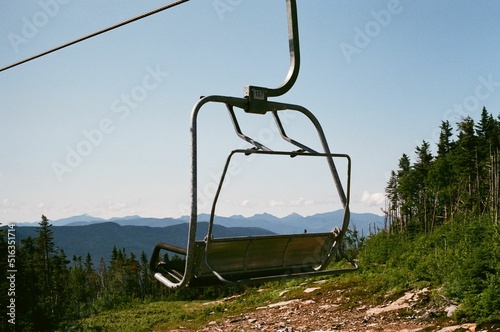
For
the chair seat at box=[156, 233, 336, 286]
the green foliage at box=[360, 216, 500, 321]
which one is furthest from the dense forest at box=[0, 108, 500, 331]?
the chair seat at box=[156, 233, 336, 286]

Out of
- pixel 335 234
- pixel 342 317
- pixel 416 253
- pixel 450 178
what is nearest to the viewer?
pixel 335 234

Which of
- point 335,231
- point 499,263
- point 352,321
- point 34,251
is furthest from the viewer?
point 34,251

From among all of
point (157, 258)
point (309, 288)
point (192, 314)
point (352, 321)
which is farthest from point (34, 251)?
point (157, 258)

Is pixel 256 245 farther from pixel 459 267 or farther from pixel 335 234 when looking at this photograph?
pixel 459 267

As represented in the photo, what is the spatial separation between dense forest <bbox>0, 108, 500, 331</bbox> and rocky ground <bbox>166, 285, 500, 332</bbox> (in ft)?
2.33

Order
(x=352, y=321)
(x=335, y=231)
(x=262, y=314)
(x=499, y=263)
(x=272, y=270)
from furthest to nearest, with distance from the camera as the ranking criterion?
(x=262, y=314) → (x=352, y=321) → (x=499, y=263) → (x=335, y=231) → (x=272, y=270)

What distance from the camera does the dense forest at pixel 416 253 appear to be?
1406 centimetres

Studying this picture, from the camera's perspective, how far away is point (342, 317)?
1548cm

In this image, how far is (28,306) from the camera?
95.0ft

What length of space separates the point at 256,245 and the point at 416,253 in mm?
18686

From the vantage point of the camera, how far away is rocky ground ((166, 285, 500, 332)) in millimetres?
13477

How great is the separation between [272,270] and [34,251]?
177 ft

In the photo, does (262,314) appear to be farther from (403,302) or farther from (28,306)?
(28,306)

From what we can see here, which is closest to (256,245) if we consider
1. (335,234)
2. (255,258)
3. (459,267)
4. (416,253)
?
(255,258)
